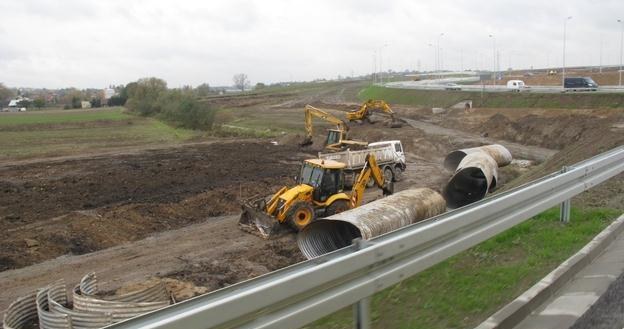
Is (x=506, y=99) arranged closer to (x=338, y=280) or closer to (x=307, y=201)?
(x=307, y=201)

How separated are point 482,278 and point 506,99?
56.7m

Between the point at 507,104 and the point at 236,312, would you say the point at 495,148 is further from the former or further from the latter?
the point at 507,104

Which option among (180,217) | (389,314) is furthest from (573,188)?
(180,217)

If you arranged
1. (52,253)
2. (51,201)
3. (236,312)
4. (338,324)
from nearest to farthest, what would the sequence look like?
(236,312) → (338,324) → (52,253) → (51,201)

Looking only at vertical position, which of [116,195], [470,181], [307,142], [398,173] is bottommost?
[398,173]

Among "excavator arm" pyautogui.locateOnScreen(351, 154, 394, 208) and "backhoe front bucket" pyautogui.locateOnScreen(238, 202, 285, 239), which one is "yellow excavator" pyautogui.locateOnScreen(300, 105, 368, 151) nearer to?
"excavator arm" pyautogui.locateOnScreen(351, 154, 394, 208)

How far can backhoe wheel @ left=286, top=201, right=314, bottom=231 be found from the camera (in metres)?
16.8

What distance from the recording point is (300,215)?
55.5ft

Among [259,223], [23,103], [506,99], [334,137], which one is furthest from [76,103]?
[259,223]

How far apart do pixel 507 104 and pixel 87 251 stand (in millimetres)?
48394

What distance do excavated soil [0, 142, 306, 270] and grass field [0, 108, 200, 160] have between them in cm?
795

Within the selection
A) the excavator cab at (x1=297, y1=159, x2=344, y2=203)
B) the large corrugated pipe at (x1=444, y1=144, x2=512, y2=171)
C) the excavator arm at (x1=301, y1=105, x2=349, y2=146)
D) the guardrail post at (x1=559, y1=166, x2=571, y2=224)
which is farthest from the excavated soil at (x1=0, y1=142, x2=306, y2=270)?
the guardrail post at (x1=559, y1=166, x2=571, y2=224)

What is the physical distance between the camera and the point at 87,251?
58.3ft

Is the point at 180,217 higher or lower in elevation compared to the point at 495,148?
lower
